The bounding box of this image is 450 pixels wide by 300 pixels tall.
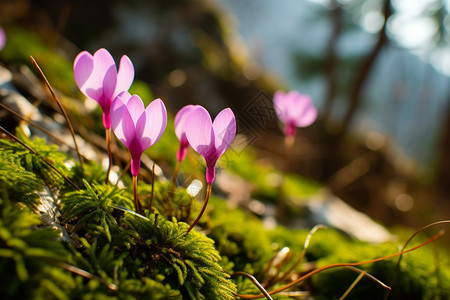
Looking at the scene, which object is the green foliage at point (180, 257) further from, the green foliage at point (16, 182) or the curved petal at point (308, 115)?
the curved petal at point (308, 115)

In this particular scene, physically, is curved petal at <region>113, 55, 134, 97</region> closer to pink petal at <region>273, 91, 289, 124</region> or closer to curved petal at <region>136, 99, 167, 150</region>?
curved petal at <region>136, 99, 167, 150</region>

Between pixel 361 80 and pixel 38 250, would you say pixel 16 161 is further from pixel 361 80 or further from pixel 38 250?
pixel 361 80

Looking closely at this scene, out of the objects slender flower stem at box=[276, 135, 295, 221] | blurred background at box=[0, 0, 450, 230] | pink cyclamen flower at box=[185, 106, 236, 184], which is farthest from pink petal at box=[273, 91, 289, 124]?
blurred background at box=[0, 0, 450, 230]

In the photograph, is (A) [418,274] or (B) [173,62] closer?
(A) [418,274]

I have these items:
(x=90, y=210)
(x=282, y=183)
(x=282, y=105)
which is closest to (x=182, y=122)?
(x=90, y=210)

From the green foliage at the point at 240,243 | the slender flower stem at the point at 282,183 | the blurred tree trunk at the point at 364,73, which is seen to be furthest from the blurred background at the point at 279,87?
the green foliage at the point at 240,243

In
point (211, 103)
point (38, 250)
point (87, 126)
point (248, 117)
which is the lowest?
point (38, 250)

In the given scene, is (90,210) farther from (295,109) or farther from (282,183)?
(282,183)

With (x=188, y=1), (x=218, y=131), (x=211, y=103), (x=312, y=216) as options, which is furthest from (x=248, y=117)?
(x=188, y=1)
